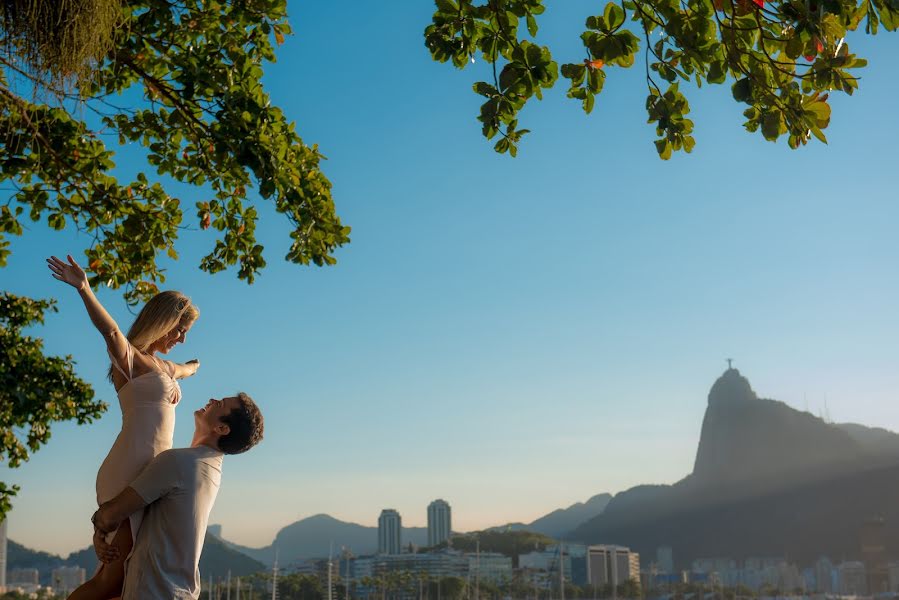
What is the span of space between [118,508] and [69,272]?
709 millimetres

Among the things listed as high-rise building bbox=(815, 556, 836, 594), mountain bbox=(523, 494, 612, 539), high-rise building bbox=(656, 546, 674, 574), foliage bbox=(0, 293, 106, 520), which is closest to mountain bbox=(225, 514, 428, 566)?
mountain bbox=(523, 494, 612, 539)

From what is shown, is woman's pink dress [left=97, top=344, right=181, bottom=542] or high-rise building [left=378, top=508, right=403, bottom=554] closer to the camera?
woman's pink dress [left=97, top=344, right=181, bottom=542]

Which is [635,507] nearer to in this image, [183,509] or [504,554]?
[504,554]

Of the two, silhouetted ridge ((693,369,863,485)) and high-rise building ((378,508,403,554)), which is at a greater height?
silhouetted ridge ((693,369,863,485))

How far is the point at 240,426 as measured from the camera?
2.62 m

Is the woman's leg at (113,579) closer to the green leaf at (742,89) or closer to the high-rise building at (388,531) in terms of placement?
the green leaf at (742,89)

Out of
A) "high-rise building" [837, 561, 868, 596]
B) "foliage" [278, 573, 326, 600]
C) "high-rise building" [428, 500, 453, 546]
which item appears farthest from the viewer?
"high-rise building" [428, 500, 453, 546]

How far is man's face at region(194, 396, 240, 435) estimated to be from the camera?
261cm

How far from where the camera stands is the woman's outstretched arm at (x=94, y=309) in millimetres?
2590

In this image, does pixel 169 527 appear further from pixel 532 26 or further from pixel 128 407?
pixel 532 26

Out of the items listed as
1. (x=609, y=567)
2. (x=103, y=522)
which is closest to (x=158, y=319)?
(x=103, y=522)

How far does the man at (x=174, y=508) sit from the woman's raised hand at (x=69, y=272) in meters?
0.54

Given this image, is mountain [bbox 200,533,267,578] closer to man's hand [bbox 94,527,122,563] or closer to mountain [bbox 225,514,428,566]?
mountain [bbox 225,514,428,566]

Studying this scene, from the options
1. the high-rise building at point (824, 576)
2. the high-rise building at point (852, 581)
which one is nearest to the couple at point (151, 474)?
the high-rise building at point (852, 581)
